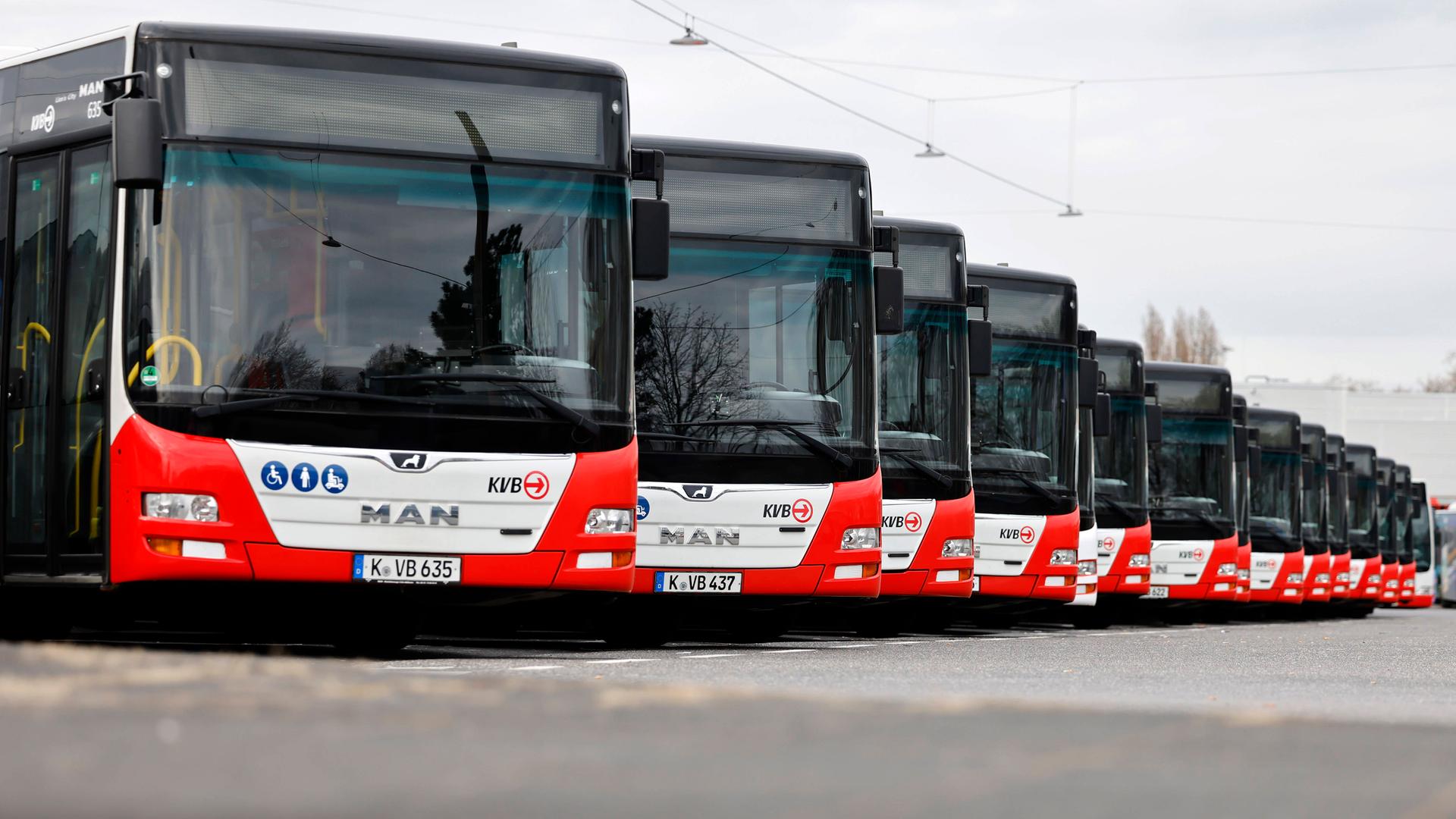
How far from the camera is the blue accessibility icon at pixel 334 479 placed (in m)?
11.2

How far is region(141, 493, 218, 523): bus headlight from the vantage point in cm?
1086

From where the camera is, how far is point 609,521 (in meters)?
11.9

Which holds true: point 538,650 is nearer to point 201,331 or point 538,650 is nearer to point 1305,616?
point 201,331

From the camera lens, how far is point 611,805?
4.20m

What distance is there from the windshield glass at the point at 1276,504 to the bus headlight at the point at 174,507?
23279 mm

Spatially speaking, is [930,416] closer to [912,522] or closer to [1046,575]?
[912,522]

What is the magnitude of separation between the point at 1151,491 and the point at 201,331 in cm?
1878

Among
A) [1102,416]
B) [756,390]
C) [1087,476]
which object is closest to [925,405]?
[756,390]

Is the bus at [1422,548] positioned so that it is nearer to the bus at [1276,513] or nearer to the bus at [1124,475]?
the bus at [1276,513]

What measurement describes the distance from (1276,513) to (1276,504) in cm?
26

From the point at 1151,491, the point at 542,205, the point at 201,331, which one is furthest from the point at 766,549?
the point at 1151,491

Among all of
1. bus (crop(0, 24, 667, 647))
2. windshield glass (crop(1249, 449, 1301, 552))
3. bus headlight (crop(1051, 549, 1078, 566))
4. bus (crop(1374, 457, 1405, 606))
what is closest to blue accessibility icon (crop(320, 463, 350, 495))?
bus (crop(0, 24, 667, 647))

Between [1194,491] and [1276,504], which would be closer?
[1194,491]

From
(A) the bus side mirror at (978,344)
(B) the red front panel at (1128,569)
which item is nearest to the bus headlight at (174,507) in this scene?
(A) the bus side mirror at (978,344)
